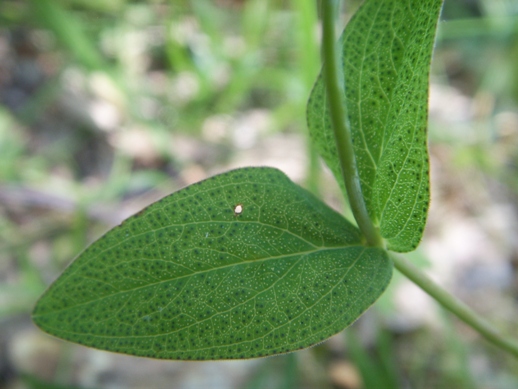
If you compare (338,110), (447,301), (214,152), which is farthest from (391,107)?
(214,152)

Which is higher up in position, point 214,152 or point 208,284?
point 208,284

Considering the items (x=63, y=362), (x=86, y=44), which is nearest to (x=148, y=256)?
(x=63, y=362)

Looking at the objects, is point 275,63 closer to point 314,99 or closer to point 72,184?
point 72,184

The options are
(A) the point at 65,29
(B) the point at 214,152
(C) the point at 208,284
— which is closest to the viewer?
(C) the point at 208,284

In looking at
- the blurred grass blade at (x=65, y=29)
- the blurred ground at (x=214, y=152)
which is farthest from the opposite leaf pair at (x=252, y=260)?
the blurred grass blade at (x=65, y=29)

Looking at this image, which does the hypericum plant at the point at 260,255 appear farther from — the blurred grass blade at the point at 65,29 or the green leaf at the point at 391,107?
the blurred grass blade at the point at 65,29

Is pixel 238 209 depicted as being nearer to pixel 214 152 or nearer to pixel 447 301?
pixel 447 301
